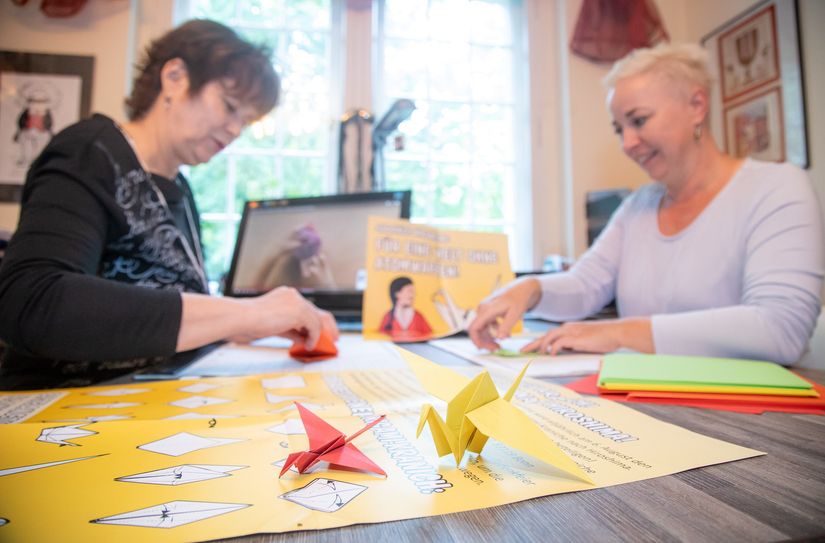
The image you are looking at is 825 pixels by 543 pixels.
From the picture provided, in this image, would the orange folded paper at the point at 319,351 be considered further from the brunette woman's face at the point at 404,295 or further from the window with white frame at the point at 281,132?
the window with white frame at the point at 281,132

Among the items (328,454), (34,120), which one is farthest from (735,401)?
(34,120)

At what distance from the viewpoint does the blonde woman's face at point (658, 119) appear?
38.6 inches

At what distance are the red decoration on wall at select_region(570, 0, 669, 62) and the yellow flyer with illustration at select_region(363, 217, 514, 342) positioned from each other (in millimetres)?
1683

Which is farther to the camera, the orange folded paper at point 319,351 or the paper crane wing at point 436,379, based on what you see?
the orange folded paper at point 319,351

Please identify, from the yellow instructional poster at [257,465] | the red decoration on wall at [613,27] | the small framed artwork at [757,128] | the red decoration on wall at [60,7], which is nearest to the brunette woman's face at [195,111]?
the yellow instructional poster at [257,465]

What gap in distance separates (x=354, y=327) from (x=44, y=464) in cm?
95

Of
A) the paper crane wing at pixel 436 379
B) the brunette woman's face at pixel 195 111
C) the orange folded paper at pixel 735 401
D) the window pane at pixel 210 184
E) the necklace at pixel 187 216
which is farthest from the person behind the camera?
the window pane at pixel 210 184

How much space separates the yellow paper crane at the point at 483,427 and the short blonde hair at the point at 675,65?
1.01m

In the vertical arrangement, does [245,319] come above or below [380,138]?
below

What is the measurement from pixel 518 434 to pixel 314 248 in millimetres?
1084

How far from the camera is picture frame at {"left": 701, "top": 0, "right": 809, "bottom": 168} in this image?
5.80 feet

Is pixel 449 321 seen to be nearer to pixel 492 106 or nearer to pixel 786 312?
pixel 786 312

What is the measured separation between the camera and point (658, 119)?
3.22ft

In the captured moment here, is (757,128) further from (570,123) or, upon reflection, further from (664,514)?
(664,514)
